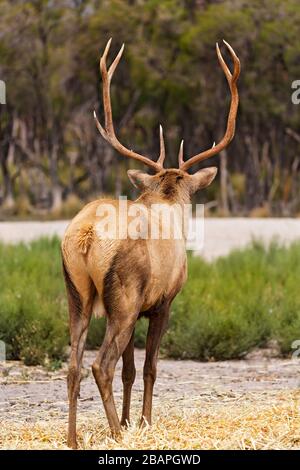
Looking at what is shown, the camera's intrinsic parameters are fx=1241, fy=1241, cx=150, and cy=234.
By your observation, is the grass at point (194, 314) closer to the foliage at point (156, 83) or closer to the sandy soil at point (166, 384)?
the sandy soil at point (166, 384)

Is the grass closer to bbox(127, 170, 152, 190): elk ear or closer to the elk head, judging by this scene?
bbox(127, 170, 152, 190): elk ear

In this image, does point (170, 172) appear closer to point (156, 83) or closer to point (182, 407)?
point (182, 407)

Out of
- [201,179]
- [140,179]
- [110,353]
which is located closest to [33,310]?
[140,179]

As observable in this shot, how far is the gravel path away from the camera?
26.5 metres

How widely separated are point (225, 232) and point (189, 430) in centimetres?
2023

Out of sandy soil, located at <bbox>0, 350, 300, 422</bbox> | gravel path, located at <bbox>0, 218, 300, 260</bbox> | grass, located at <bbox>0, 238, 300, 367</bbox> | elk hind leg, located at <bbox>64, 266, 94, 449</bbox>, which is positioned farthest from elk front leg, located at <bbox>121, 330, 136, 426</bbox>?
gravel path, located at <bbox>0, 218, 300, 260</bbox>

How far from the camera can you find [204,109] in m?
44.4

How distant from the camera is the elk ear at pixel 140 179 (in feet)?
29.2

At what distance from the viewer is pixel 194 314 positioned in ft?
47.0

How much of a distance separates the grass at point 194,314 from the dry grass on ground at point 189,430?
3405 mm

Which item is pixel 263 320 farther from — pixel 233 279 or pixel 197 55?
pixel 197 55

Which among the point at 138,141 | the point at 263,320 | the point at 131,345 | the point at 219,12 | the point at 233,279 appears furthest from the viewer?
the point at 138,141

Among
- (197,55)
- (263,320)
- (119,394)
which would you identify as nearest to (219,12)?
(197,55)

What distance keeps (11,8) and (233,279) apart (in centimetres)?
2989
